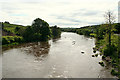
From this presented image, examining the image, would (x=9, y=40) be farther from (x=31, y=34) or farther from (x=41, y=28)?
(x=41, y=28)

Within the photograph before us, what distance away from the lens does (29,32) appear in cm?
6838

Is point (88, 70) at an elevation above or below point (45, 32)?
below

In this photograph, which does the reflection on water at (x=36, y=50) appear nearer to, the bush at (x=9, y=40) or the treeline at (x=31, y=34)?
the bush at (x=9, y=40)

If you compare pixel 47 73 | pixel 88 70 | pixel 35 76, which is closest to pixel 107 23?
pixel 88 70

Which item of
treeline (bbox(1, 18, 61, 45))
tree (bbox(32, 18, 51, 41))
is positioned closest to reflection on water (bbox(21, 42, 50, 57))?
treeline (bbox(1, 18, 61, 45))

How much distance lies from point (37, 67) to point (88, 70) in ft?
41.5

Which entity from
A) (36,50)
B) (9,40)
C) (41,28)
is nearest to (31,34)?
(41,28)

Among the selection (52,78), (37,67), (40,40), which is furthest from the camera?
(40,40)

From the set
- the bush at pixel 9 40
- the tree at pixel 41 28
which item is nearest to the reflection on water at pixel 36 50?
the bush at pixel 9 40

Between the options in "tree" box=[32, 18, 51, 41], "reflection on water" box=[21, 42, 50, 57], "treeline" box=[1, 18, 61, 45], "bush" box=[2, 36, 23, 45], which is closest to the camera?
"reflection on water" box=[21, 42, 50, 57]

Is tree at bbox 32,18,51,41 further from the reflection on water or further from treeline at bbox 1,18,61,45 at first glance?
the reflection on water

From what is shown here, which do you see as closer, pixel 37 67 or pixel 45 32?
pixel 37 67

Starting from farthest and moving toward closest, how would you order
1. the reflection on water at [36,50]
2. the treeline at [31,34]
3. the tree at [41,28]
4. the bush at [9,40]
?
the tree at [41,28]
the treeline at [31,34]
the bush at [9,40]
the reflection on water at [36,50]

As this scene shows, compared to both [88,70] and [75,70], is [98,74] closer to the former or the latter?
[88,70]
